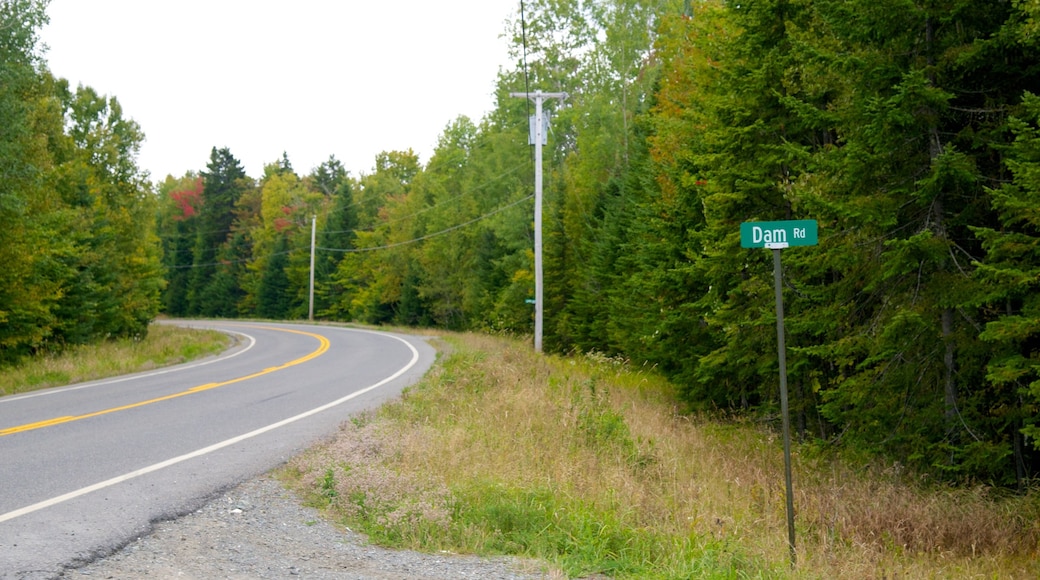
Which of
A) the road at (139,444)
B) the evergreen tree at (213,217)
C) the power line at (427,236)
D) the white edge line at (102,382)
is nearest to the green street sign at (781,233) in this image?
the road at (139,444)

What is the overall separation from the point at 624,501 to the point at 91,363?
60.5 feet

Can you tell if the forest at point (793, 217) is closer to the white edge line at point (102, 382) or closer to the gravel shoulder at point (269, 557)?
the white edge line at point (102, 382)

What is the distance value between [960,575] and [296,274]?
236 ft

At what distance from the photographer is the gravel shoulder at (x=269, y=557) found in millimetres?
5141

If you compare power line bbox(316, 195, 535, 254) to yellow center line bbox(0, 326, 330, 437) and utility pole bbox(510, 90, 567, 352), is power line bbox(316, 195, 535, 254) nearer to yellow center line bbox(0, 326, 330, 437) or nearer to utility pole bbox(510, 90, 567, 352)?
utility pole bbox(510, 90, 567, 352)

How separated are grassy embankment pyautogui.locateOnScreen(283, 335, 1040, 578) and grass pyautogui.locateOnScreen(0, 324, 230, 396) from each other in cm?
966

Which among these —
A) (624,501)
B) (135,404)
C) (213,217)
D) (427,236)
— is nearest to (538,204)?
(135,404)

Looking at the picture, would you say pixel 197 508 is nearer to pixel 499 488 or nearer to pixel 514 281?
pixel 499 488

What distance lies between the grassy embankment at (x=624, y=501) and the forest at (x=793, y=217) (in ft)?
3.63

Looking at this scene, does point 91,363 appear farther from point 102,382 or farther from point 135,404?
point 135,404

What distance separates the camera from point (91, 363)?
2155 centimetres

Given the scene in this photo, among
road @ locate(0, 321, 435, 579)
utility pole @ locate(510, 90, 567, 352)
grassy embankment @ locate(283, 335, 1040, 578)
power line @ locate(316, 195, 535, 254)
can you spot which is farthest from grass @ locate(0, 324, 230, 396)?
power line @ locate(316, 195, 535, 254)

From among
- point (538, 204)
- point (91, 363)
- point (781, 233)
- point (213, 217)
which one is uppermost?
point (213, 217)

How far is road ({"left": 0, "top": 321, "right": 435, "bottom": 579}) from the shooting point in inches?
232
